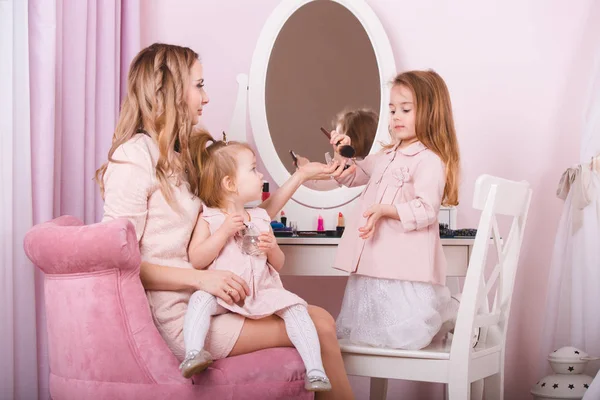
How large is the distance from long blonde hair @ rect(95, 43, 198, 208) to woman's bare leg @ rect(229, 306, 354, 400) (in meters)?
0.42

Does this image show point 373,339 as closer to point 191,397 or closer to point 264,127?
point 191,397

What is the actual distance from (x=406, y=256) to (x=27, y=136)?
112 centimetres

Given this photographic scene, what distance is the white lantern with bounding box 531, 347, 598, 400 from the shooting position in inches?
103

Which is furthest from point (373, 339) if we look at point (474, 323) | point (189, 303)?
point (189, 303)

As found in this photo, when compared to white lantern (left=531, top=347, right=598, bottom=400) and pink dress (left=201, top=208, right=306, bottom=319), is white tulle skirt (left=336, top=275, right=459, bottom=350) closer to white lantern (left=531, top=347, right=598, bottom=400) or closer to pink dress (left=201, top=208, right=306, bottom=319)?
pink dress (left=201, top=208, right=306, bottom=319)

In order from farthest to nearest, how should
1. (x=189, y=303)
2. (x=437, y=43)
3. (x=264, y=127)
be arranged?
(x=437, y=43) < (x=264, y=127) < (x=189, y=303)

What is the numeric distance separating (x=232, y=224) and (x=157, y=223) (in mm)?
184

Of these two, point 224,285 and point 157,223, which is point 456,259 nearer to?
point 224,285

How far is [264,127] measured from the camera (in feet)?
9.05

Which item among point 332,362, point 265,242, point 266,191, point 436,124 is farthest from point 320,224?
point 332,362

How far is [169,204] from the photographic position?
1887 millimetres

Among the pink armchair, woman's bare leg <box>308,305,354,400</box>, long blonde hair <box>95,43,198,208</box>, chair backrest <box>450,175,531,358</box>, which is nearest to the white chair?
chair backrest <box>450,175,531,358</box>

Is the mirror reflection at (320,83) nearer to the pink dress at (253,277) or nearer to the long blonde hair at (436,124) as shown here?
the long blonde hair at (436,124)

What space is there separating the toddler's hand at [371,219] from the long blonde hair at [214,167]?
0.37 metres
